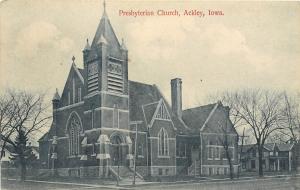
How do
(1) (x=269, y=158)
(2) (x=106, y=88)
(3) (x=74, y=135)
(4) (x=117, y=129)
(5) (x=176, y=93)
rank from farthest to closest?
(1) (x=269, y=158) < (3) (x=74, y=135) < (4) (x=117, y=129) < (2) (x=106, y=88) < (5) (x=176, y=93)

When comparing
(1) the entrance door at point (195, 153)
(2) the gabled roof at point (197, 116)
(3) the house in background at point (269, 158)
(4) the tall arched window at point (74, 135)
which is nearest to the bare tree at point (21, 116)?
(4) the tall arched window at point (74, 135)

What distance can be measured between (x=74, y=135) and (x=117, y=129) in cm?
143

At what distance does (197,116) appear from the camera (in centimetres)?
1584

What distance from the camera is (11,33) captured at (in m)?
13.0

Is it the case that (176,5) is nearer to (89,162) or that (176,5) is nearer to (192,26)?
(192,26)

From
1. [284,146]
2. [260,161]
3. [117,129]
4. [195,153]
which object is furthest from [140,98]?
[284,146]

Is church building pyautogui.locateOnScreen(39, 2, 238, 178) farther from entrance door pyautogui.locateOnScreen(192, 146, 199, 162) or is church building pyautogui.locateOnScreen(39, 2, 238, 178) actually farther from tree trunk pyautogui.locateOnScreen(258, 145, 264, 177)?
tree trunk pyautogui.locateOnScreen(258, 145, 264, 177)

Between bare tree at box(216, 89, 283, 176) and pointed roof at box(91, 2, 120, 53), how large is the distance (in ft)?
10.5

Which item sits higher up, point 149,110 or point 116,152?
point 149,110

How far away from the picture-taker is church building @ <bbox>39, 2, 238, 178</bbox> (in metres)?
14.1

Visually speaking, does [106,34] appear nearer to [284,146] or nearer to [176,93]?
[176,93]

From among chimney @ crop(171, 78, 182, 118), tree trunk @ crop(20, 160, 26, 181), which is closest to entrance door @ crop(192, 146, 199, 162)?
chimney @ crop(171, 78, 182, 118)

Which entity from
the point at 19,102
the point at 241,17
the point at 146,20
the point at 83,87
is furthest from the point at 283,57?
the point at 19,102

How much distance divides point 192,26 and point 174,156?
422cm
